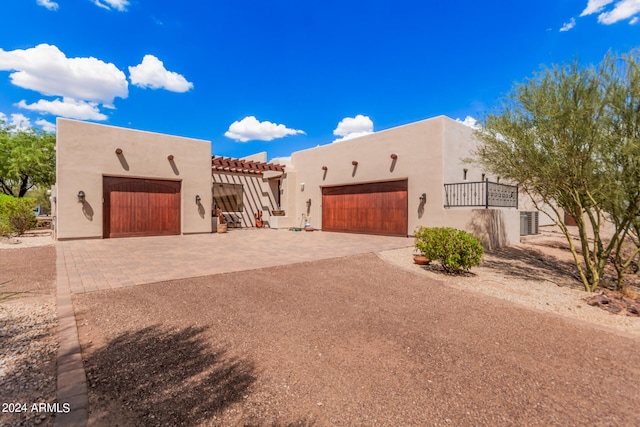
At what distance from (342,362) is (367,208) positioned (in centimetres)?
1155

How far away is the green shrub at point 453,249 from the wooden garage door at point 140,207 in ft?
37.7

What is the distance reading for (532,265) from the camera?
26.9ft

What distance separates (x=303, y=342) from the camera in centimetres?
307

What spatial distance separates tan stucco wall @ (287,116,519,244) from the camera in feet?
35.8

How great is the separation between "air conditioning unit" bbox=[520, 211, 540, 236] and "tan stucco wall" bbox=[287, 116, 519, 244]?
1.64 metres

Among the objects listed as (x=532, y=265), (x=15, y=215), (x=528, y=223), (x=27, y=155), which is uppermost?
(x=27, y=155)

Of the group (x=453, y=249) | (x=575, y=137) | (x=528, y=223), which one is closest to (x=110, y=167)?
(x=453, y=249)

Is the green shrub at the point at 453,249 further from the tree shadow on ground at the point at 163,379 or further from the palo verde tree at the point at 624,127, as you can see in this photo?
the tree shadow on ground at the point at 163,379

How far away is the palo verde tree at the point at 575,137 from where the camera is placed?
5.05 meters

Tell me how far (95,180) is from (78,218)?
5.30ft

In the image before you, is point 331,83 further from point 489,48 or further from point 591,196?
point 591,196

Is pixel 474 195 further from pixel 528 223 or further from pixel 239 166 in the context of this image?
pixel 239 166

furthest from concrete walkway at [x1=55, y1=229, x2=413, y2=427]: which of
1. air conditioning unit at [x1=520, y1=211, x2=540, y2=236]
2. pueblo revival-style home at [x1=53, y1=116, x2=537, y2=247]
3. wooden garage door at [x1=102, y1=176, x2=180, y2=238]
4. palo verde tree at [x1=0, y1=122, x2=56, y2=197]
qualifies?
palo verde tree at [x1=0, y1=122, x2=56, y2=197]

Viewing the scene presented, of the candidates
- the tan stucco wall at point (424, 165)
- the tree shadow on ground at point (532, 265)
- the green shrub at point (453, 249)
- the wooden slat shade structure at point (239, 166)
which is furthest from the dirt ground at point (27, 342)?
the tan stucco wall at point (424, 165)
